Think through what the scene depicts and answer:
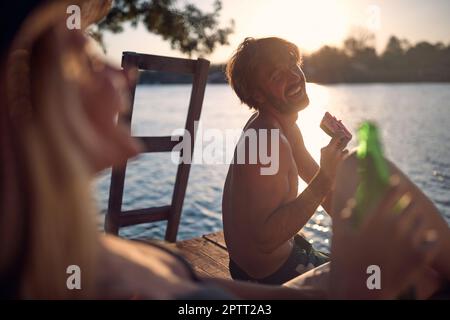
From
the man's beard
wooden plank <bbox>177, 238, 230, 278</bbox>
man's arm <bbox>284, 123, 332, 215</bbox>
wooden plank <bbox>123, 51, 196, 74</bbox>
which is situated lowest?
wooden plank <bbox>177, 238, 230, 278</bbox>

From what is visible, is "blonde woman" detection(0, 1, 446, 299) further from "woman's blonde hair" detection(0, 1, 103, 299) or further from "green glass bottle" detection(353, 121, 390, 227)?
"green glass bottle" detection(353, 121, 390, 227)

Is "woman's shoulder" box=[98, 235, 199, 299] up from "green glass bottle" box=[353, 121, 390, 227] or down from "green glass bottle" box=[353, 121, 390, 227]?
down

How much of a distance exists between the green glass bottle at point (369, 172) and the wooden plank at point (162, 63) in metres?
2.51

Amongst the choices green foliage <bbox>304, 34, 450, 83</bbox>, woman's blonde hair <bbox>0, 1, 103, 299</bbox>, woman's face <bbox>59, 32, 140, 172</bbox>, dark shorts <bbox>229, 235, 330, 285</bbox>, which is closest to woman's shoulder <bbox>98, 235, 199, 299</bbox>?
woman's blonde hair <bbox>0, 1, 103, 299</bbox>

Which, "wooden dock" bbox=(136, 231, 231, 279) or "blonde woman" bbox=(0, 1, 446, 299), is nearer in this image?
"blonde woman" bbox=(0, 1, 446, 299)

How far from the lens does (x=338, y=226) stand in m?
1.25

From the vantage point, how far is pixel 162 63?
3.52 metres

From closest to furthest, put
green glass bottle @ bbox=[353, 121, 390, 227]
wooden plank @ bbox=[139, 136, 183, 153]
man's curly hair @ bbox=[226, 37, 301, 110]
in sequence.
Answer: green glass bottle @ bbox=[353, 121, 390, 227] → man's curly hair @ bbox=[226, 37, 301, 110] → wooden plank @ bbox=[139, 136, 183, 153]

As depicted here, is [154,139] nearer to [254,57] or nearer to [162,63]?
[162,63]

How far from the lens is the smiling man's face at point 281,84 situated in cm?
243

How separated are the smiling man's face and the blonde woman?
1.60 meters

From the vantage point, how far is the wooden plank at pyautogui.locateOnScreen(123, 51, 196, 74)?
11.0 feet

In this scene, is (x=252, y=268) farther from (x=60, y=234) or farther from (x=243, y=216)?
(x=60, y=234)

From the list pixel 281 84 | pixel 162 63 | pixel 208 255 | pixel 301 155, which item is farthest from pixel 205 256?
pixel 281 84
